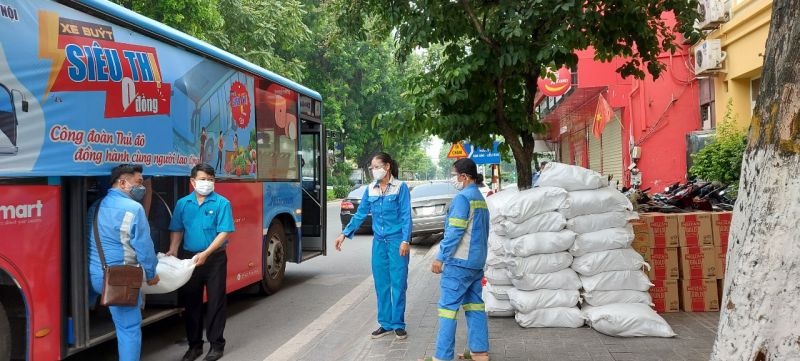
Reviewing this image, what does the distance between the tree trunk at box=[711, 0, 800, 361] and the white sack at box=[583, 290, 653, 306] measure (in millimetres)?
2860

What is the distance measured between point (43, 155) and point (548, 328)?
13.7 feet

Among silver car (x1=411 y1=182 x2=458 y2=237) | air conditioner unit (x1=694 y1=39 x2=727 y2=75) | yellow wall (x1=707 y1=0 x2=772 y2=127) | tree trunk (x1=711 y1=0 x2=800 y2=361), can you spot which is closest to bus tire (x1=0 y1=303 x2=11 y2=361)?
tree trunk (x1=711 y1=0 x2=800 y2=361)

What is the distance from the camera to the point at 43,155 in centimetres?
384

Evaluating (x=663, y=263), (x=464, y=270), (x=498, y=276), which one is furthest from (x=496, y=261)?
(x=663, y=263)

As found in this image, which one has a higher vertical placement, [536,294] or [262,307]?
[536,294]

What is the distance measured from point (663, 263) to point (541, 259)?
4.65 feet

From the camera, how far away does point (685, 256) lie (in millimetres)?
5820

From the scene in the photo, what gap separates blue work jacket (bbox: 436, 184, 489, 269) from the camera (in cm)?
436

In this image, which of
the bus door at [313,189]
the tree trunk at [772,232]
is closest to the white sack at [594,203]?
the tree trunk at [772,232]

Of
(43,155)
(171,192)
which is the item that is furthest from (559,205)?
(43,155)

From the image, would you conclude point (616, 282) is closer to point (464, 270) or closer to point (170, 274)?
point (464, 270)

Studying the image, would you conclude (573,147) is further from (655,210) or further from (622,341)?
(622,341)

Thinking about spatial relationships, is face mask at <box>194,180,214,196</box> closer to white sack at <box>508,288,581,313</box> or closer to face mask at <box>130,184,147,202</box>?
face mask at <box>130,184,147,202</box>

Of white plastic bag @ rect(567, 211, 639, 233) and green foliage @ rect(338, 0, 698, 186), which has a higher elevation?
green foliage @ rect(338, 0, 698, 186)
